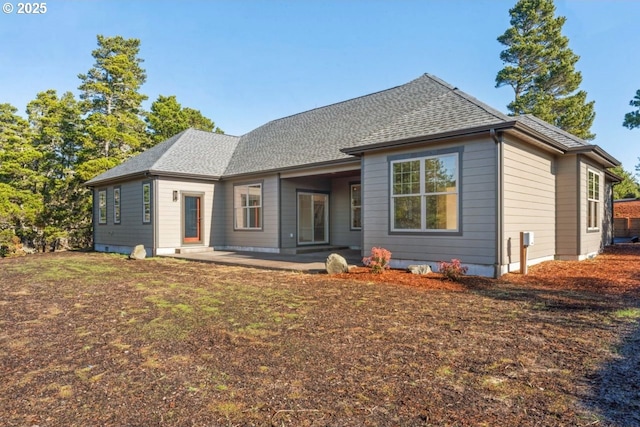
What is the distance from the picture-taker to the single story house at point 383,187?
8133 millimetres

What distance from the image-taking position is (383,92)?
14164 mm

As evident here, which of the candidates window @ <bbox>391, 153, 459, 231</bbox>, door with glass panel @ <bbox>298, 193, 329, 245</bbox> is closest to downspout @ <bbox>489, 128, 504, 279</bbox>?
window @ <bbox>391, 153, 459, 231</bbox>

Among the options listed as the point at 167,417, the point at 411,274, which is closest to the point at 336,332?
the point at 167,417

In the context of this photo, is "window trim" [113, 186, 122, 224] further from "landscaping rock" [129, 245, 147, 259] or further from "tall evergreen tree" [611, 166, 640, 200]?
"tall evergreen tree" [611, 166, 640, 200]

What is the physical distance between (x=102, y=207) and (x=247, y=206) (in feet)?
26.0

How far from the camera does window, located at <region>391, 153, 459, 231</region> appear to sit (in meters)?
8.50

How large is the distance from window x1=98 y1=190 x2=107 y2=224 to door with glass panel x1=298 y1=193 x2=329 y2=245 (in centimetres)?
954

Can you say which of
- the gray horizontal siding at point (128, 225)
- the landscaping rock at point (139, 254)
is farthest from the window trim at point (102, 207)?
the landscaping rock at point (139, 254)

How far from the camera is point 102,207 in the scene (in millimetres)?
17688

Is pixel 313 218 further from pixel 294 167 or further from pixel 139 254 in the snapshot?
pixel 139 254

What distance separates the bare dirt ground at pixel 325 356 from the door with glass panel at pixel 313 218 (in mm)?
7251

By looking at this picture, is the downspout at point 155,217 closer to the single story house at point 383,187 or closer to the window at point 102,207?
the single story house at point 383,187

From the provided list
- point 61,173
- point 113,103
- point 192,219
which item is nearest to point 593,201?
point 192,219

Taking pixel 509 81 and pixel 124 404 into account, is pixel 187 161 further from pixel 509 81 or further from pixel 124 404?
pixel 509 81
